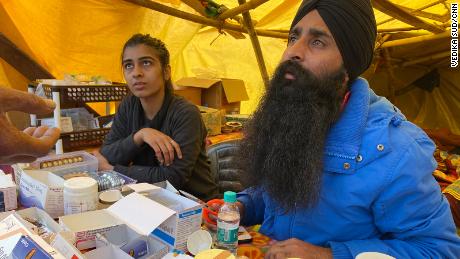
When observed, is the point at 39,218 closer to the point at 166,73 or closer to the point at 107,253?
the point at 107,253

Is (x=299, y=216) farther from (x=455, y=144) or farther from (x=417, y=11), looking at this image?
(x=455, y=144)

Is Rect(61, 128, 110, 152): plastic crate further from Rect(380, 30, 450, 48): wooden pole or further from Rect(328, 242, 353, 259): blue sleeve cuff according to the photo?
Rect(380, 30, 450, 48): wooden pole

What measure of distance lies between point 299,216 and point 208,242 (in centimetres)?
34

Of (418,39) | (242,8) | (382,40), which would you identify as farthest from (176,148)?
(382,40)

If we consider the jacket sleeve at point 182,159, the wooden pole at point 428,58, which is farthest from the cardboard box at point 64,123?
the wooden pole at point 428,58

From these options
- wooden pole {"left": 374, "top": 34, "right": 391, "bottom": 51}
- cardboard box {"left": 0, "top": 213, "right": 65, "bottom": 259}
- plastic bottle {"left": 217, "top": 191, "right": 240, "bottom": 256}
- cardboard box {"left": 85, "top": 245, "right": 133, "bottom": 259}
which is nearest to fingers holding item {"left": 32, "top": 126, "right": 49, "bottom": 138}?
cardboard box {"left": 0, "top": 213, "right": 65, "bottom": 259}

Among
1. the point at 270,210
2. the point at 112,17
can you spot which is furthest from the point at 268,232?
the point at 112,17

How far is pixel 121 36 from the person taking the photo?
9.23 feet

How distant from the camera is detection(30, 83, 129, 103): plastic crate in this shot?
2088 millimetres

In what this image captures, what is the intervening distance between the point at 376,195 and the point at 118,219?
0.73 m

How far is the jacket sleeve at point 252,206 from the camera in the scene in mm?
1263

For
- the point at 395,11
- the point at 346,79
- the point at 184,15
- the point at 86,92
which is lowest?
the point at 86,92

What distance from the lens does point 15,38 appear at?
2.46m

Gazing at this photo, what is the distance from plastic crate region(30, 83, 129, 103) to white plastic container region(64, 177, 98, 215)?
4.27 ft
